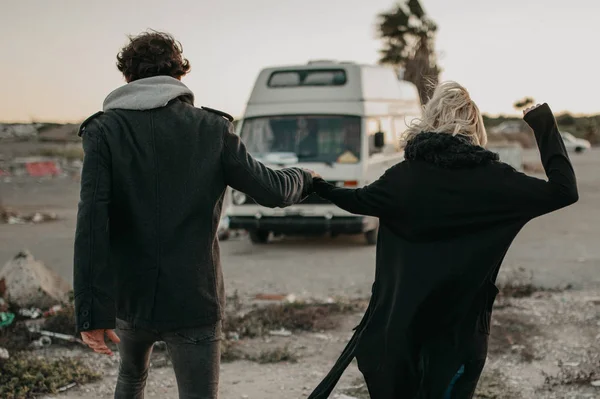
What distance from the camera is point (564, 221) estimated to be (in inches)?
578

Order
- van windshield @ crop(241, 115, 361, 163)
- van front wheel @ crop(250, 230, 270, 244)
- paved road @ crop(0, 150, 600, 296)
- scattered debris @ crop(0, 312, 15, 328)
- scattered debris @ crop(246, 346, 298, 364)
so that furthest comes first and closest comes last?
van front wheel @ crop(250, 230, 270, 244), van windshield @ crop(241, 115, 361, 163), paved road @ crop(0, 150, 600, 296), scattered debris @ crop(0, 312, 15, 328), scattered debris @ crop(246, 346, 298, 364)

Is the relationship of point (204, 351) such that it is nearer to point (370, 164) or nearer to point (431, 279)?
point (431, 279)

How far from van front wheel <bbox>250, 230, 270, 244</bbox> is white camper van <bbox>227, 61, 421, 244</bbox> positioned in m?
0.02

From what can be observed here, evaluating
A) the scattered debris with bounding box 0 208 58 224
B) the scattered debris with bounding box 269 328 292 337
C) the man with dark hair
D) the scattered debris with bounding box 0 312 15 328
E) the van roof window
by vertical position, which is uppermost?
the van roof window

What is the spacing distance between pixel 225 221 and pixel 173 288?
9.47 m

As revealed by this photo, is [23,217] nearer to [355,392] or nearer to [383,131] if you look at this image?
[383,131]

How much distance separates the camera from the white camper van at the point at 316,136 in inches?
443

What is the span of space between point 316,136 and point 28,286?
208 inches

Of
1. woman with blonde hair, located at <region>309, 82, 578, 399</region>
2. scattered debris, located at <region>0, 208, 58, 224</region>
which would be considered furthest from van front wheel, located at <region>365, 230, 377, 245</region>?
woman with blonde hair, located at <region>309, 82, 578, 399</region>

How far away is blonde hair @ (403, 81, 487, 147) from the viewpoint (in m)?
2.84

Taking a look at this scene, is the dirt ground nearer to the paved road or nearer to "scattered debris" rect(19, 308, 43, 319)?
the paved road

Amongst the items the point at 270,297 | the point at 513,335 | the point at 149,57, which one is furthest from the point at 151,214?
the point at 270,297

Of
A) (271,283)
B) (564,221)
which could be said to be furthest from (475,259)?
(564,221)

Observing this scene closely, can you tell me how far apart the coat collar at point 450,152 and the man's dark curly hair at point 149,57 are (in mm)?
934
